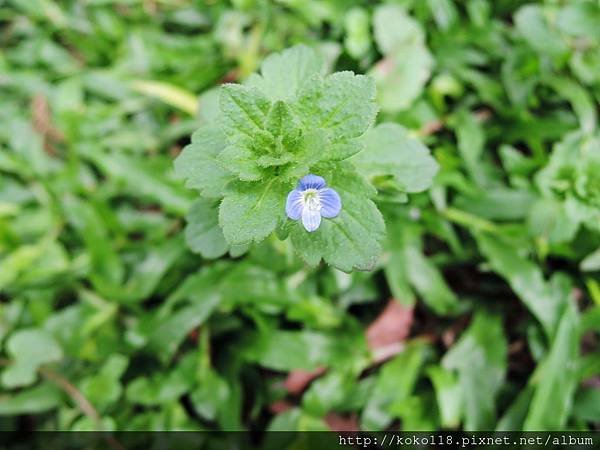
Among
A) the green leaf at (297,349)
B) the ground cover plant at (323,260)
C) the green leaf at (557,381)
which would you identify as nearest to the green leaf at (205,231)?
the ground cover plant at (323,260)

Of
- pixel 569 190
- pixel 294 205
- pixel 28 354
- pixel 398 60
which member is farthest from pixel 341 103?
pixel 28 354

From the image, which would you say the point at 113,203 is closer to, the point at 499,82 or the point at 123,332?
the point at 123,332

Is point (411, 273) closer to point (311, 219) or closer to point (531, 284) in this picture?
point (531, 284)

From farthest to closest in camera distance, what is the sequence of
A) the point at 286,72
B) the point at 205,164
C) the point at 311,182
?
the point at 286,72, the point at 205,164, the point at 311,182

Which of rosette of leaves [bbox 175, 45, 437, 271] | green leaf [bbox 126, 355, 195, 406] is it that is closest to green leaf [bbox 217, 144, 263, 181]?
rosette of leaves [bbox 175, 45, 437, 271]

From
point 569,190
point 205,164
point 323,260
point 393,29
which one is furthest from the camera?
point 393,29

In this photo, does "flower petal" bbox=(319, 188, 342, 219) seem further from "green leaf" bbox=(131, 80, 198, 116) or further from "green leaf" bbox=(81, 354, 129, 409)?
"green leaf" bbox=(131, 80, 198, 116)
